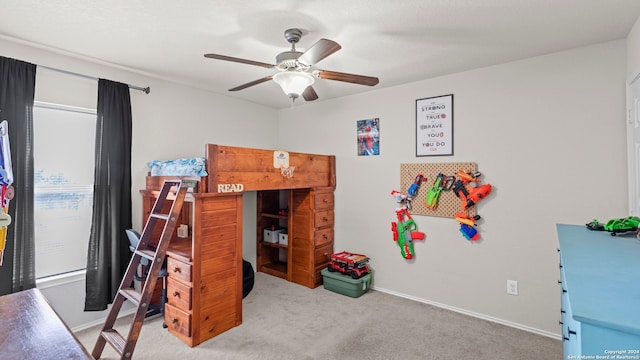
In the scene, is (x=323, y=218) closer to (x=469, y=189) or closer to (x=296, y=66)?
(x=469, y=189)

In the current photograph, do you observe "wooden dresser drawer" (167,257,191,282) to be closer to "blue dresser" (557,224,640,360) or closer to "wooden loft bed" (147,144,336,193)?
"wooden loft bed" (147,144,336,193)

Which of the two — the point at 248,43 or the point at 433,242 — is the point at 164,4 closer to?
the point at 248,43

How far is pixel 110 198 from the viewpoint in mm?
2688

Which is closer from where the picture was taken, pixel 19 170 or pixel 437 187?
pixel 19 170

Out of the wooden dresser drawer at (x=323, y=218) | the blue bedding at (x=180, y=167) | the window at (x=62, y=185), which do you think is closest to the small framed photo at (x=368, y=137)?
Answer: the wooden dresser drawer at (x=323, y=218)

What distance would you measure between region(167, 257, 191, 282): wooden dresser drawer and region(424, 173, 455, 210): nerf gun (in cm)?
240

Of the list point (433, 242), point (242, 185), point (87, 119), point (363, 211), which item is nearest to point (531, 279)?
point (433, 242)

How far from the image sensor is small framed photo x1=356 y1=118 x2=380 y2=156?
Answer: 11.6 ft

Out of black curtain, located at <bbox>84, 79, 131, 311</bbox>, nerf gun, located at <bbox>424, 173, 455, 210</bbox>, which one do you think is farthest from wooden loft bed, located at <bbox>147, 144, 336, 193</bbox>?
nerf gun, located at <bbox>424, 173, 455, 210</bbox>

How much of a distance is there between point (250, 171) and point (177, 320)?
1.42 metres

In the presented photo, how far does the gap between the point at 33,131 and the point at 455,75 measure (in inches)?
149

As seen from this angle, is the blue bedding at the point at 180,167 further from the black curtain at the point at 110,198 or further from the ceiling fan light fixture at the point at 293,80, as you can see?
the ceiling fan light fixture at the point at 293,80

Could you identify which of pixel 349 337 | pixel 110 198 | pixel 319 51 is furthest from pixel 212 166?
pixel 349 337

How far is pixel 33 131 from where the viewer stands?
2342mm
